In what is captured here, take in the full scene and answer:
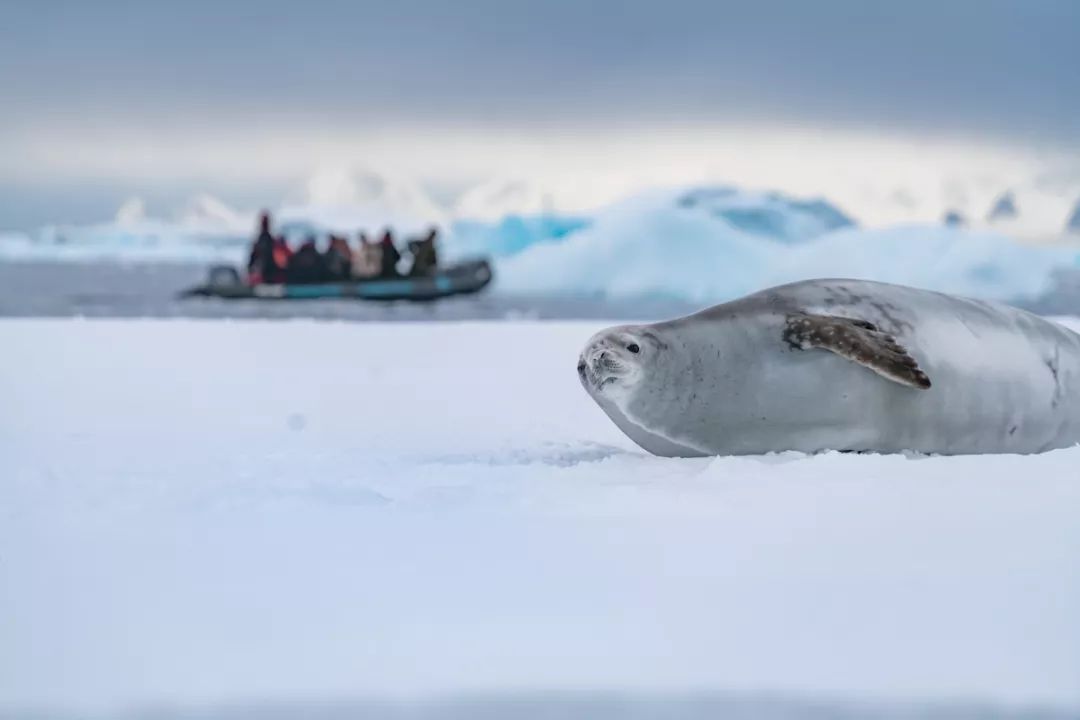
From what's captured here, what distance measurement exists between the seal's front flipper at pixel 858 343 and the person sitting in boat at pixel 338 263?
18.3 meters

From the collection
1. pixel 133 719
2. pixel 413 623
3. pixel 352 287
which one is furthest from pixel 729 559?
pixel 352 287

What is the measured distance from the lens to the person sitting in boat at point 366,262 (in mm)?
21391

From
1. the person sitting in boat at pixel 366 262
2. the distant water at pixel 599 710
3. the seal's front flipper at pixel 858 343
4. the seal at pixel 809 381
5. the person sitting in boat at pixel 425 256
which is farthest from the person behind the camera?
the person sitting in boat at pixel 366 262

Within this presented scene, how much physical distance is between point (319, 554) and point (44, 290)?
25.6 m

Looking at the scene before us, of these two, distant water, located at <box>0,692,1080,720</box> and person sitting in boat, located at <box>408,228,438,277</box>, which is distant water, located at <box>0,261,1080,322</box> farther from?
distant water, located at <box>0,692,1080,720</box>

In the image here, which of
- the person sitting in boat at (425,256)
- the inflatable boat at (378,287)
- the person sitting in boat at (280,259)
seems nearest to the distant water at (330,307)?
the inflatable boat at (378,287)

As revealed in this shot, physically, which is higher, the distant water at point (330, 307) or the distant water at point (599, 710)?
the distant water at point (330, 307)

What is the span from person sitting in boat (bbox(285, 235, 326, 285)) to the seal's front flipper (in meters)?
18.5

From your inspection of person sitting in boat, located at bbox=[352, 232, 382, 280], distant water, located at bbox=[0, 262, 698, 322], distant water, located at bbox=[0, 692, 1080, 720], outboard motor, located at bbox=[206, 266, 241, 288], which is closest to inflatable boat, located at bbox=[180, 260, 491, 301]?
outboard motor, located at bbox=[206, 266, 241, 288]

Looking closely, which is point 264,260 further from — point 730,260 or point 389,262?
point 730,260

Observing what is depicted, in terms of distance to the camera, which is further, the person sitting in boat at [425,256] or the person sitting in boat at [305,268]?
the person sitting in boat at [305,268]

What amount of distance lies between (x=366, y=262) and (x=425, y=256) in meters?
1.08

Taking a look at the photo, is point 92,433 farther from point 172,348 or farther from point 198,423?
point 172,348

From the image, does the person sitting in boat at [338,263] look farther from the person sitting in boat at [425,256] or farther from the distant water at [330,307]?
the person sitting in boat at [425,256]
